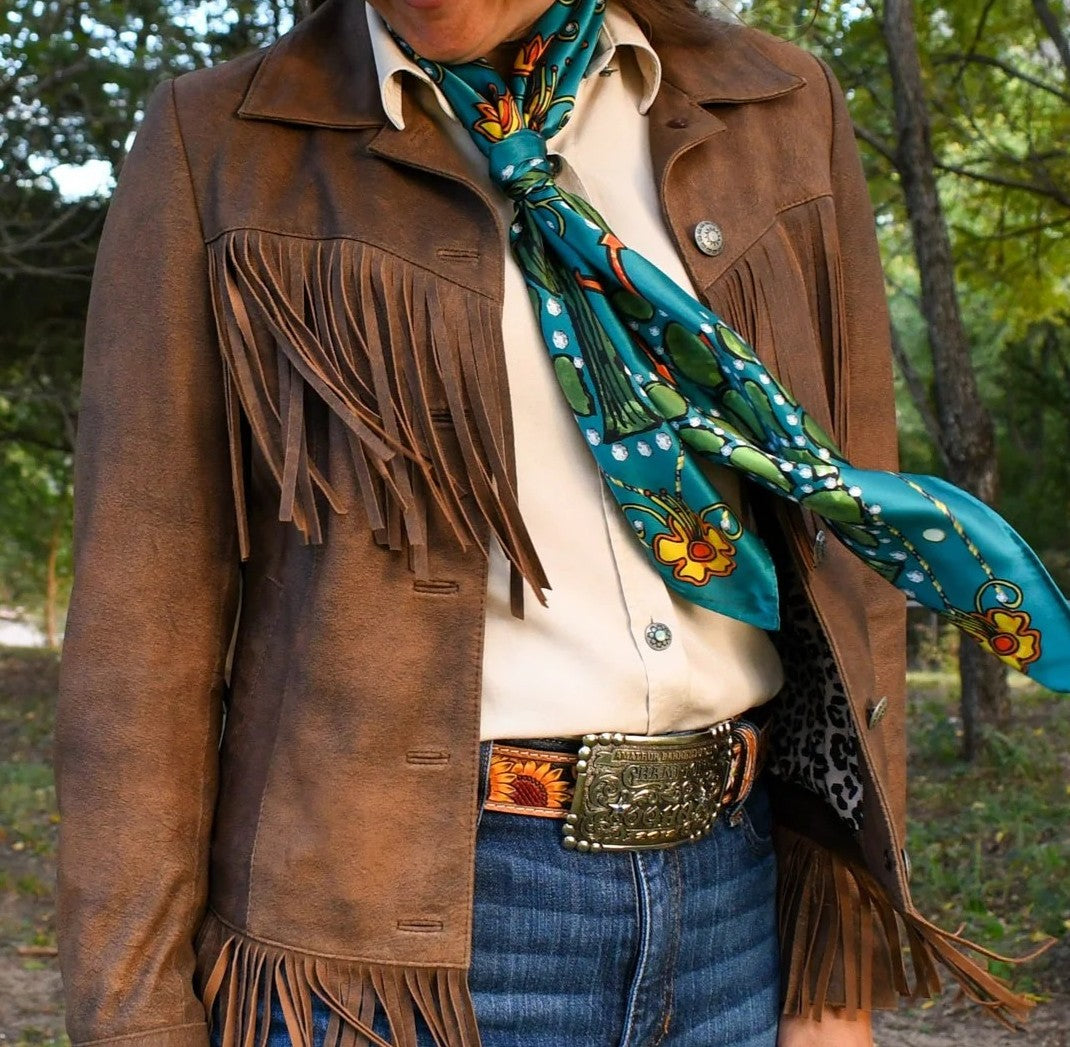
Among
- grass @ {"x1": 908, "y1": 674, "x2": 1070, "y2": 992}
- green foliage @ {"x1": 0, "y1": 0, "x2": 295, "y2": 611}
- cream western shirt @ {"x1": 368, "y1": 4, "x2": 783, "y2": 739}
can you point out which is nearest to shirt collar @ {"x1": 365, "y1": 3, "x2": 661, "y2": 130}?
cream western shirt @ {"x1": 368, "y1": 4, "x2": 783, "y2": 739}

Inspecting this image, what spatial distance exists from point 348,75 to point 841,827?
1.02m

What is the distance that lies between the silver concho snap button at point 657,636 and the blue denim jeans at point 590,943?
0.20 m

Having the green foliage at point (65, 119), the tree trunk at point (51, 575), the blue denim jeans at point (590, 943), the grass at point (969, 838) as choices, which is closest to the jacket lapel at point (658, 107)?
the blue denim jeans at point (590, 943)

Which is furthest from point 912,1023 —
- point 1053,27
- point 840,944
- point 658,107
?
point 1053,27

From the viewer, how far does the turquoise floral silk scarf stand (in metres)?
1.48

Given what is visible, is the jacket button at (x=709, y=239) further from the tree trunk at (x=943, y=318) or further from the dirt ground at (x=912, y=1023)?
the tree trunk at (x=943, y=318)

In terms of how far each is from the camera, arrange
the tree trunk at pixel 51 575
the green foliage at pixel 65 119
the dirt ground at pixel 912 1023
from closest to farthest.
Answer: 1. the dirt ground at pixel 912 1023
2. the green foliage at pixel 65 119
3. the tree trunk at pixel 51 575

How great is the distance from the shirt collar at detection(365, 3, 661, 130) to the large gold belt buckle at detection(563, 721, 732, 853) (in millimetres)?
699

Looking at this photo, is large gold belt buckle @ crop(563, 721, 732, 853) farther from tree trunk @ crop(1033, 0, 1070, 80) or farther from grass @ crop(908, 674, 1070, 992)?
tree trunk @ crop(1033, 0, 1070, 80)

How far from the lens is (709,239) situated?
1.63m

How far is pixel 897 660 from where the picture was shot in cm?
174

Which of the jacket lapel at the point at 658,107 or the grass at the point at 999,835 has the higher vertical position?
the jacket lapel at the point at 658,107

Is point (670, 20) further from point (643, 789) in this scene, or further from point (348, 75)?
point (643, 789)

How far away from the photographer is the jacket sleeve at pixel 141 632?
1436 millimetres
